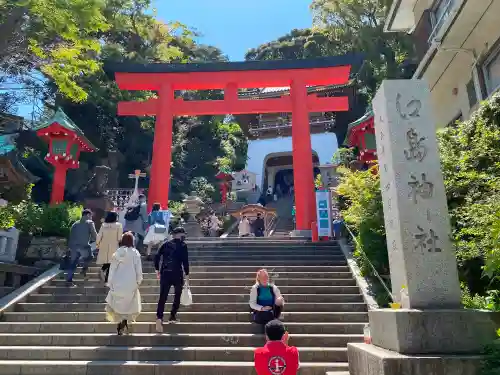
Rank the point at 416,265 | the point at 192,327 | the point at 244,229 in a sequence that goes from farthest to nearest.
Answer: the point at 244,229, the point at 192,327, the point at 416,265

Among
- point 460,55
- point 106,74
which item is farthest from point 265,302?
point 106,74

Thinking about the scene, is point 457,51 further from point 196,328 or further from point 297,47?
point 297,47

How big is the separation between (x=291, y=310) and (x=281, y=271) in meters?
1.90

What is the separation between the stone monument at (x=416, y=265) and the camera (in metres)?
3.38

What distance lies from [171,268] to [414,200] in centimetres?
345

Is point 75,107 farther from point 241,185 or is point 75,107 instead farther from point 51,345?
point 51,345

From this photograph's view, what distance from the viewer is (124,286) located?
5656 millimetres

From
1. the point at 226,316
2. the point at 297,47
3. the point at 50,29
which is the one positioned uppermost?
the point at 297,47

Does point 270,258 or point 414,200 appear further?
point 270,258

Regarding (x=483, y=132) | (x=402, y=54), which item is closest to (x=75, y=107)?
(x=402, y=54)

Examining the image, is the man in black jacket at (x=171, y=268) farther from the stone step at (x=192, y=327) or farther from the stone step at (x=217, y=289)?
the stone step at (x=217, y=289)

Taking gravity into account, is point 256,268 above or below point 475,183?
below

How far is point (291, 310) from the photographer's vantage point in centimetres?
691

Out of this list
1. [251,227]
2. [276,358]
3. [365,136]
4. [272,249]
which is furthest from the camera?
[251,227]
